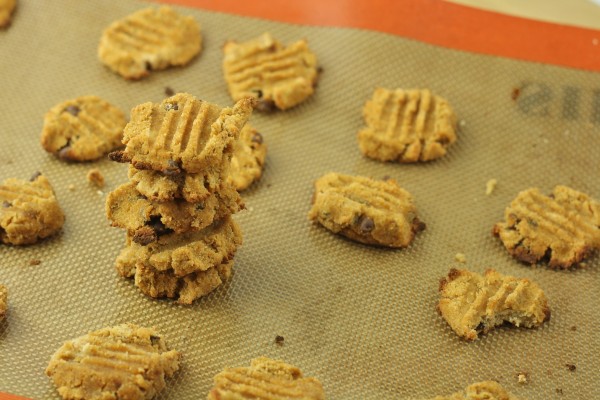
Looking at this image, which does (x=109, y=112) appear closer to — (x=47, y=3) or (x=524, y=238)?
(x=47, y=3)

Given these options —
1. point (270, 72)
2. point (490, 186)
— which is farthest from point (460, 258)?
point (270, 72)

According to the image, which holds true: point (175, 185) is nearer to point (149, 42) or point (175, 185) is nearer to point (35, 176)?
point (35, 176)

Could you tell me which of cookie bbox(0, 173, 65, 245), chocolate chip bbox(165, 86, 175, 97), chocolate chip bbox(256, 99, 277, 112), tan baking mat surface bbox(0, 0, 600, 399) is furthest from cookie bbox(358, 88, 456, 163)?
cookie bbox(0, 173, 65, 245)

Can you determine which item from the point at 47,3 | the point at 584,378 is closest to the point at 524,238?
the point at 584,378

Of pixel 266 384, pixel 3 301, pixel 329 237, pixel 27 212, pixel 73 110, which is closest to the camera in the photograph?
pixel 266 384

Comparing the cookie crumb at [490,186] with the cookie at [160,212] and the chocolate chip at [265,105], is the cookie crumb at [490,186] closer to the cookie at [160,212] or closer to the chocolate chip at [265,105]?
the chocolate chip at [265,105]
